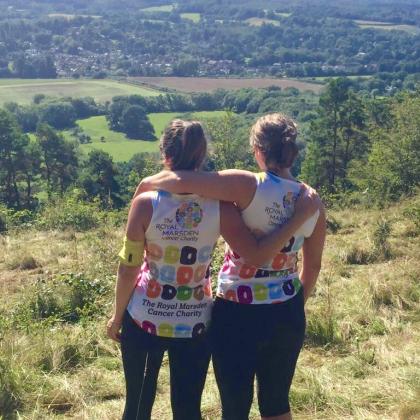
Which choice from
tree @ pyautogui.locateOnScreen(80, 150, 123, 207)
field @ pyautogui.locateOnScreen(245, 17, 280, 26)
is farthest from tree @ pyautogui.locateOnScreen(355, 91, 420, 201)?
field @ pyautogui.locateOnScreen(245, 17, 280, 26)

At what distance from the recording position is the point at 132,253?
2.33 meters

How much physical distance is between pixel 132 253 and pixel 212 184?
43 cm

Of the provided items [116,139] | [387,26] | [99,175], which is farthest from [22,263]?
[387,26]

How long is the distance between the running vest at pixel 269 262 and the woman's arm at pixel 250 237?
0.12ft

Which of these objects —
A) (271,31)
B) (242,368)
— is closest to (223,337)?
(242,368)

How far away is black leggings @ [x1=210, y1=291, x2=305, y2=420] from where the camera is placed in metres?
2.35

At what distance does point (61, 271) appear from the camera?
6457 mm

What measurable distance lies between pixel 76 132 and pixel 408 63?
62308 mm

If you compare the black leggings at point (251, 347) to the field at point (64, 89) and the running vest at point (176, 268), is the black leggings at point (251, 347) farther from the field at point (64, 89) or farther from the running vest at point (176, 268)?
the field at point (64, 89)

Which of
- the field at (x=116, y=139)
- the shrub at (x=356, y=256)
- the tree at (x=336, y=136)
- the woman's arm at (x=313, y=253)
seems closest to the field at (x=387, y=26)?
the field at (x=116, y=139)

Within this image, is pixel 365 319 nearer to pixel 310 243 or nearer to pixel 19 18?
pixel 310 243

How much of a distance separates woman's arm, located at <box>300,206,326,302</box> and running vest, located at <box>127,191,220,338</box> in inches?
17.8

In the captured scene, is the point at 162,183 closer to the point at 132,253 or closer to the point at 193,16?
the point at 132,253

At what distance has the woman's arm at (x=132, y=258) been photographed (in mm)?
2289
